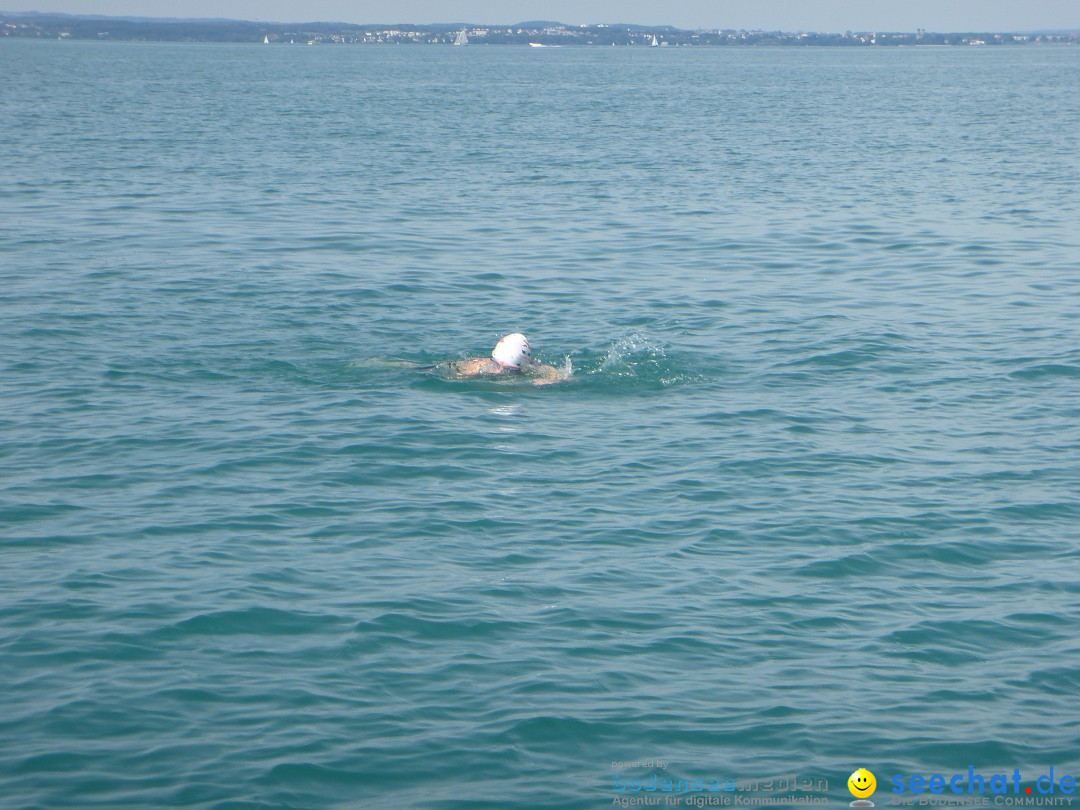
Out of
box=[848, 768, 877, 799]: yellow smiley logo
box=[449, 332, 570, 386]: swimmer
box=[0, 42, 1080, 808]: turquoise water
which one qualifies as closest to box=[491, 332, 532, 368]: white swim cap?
box=[449, 332, 570, 386]: swimmer

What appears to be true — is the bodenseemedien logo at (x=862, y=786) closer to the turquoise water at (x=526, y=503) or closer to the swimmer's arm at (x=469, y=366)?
the turquoise water at (x=526, y=503)

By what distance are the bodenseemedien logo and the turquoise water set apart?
0.13 metres

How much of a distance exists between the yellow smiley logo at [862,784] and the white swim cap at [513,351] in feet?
33.7

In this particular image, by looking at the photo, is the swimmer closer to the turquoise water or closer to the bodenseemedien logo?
the turquoise water

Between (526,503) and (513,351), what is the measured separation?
4.59 meters

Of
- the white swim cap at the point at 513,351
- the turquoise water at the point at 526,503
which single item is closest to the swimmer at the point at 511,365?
the white swim cap at the point at 513,351

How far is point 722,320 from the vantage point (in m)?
22.1

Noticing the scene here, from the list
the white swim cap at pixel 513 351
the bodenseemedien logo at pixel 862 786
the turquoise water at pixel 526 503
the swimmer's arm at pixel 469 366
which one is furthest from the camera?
the swimmer's arm at pixel 469 366

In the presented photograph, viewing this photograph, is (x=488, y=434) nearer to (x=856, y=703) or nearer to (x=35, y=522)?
(x=35, y=522)

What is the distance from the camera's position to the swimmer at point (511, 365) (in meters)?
18.2

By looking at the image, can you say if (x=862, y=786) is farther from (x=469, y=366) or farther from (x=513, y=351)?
(x=469, y=366)

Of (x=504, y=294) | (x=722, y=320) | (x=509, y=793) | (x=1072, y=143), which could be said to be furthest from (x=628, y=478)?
(x=1072, y=143)

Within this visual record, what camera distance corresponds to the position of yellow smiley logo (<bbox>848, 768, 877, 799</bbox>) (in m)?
8.60

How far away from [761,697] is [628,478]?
16.8ft
